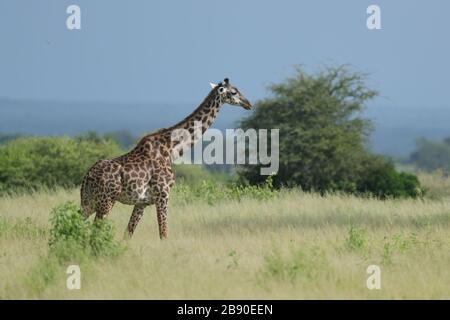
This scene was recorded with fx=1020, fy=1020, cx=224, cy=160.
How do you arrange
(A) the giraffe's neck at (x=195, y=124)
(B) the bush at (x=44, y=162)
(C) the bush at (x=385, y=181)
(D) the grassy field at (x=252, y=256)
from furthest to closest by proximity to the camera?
(B) the bush at (x=44, y=162), (C) the bush at (x=385, y=181), (A) the giraffe's neck at (x=195, y=124), (D) the grassy field at (x=252, y=256)

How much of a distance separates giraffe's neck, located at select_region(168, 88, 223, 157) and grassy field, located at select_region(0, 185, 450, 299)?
4.77 ft

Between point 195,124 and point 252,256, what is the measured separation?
2365 mm

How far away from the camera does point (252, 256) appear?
13820 mm

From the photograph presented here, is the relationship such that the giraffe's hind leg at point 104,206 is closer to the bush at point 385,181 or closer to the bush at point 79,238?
the bush at point 79,238

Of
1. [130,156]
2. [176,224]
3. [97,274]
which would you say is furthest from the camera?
[176,224]

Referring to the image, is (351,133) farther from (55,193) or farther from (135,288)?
(135,288)

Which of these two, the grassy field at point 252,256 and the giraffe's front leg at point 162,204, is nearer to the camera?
the grassy field at point 252,256

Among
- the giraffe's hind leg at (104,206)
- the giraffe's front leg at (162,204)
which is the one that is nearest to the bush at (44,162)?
the giraffe's front leg at (162,204)

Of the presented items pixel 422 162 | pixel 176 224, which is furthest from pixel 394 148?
pixel 176 224

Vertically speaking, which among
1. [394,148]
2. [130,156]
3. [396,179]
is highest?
[130,156]

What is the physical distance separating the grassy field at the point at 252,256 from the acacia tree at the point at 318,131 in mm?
9084

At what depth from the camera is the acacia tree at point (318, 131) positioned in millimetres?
29344
